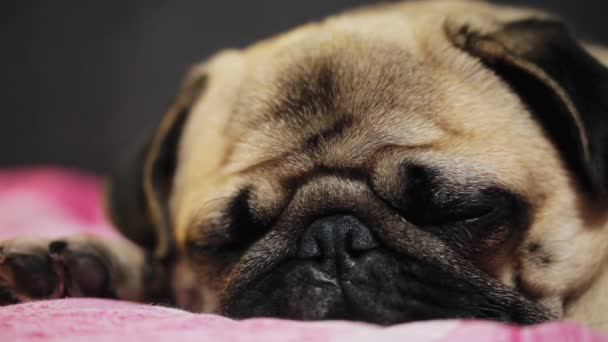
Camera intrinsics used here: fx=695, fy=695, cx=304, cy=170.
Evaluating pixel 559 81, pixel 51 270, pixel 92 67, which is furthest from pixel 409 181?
pixel 92 67

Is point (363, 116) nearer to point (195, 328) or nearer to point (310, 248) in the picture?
point (310, 248)

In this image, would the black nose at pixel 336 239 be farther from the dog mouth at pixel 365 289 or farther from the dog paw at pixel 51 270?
the dog paw at pixel 51 270

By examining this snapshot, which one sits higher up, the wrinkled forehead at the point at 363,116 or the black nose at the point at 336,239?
the wrinkled forehead at the point at 363,116

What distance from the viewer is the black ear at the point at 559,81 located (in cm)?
125

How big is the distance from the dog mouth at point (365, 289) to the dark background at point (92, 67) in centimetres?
220

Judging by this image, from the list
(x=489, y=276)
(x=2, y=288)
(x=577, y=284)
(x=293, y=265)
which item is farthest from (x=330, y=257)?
(x=2, y=288)

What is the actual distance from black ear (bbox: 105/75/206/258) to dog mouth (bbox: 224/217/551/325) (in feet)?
1.80

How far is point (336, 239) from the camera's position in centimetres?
123

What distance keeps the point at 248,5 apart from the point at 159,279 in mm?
1859

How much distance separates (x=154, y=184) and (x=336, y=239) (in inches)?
28.0

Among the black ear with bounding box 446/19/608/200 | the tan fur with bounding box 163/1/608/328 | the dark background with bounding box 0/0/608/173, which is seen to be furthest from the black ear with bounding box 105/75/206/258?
the dark background with bounding box 0/0/608/173

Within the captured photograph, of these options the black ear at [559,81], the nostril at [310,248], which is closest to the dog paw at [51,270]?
the nostril at [310,248]

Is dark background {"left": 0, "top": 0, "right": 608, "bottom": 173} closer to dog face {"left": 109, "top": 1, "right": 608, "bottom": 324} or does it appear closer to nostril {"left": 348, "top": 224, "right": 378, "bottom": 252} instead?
dog face {"left": 109, "top": 1, "right": 608, "bottom": 324}

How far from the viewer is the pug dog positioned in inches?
46.9
